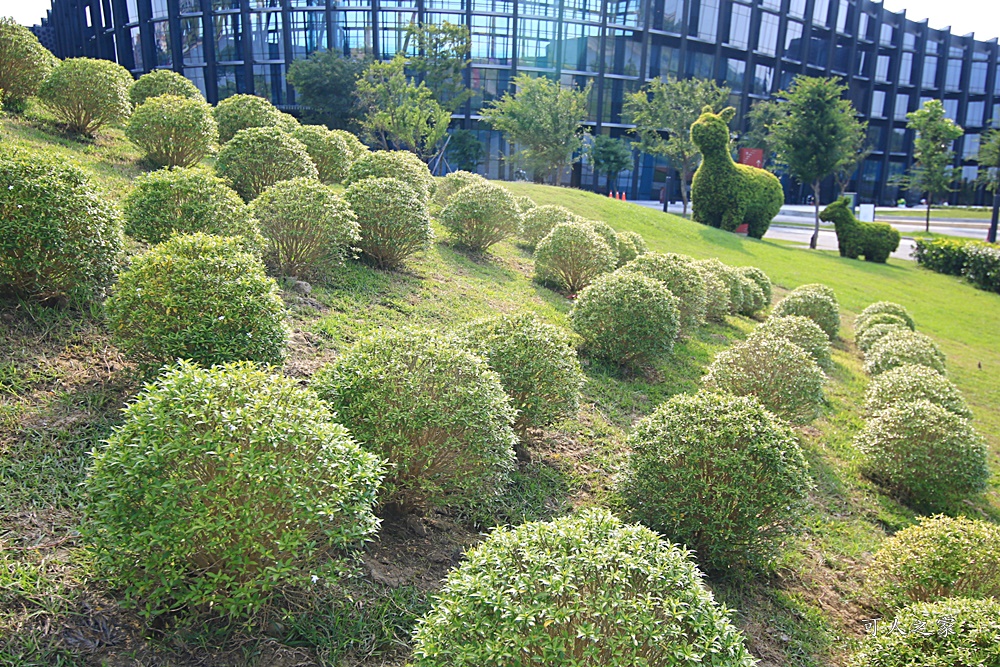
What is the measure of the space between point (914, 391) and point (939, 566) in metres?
4.26

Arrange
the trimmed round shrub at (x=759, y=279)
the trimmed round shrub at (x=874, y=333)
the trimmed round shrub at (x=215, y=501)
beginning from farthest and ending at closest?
1. the trimmed round shrub at (x=759, y=279)
2. the trimmed round shrub at (x=874, y=333)
3. the trimmed round shrub at (x=215, y=501)

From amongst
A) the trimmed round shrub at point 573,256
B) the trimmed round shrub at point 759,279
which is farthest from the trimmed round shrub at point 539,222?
the trimmed round shrub at point 759,279

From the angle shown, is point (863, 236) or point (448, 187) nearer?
point (448, 187)

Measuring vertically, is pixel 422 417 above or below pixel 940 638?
above

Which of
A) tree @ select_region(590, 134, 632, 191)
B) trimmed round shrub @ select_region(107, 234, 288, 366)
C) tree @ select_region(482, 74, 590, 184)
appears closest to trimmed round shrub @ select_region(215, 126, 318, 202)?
trimmed round shrub @ select_region(107, 234, 288, 366)

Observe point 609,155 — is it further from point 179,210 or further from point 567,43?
point 179,210

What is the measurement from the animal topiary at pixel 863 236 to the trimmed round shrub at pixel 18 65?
83.3ft

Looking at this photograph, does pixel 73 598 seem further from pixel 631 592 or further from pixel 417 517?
pixel 631 592

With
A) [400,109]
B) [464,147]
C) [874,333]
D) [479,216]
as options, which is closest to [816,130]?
[400,109]

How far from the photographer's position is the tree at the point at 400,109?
2653 centimetres

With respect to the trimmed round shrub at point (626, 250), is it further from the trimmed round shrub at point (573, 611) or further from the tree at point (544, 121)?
the tree at point (544, 121)

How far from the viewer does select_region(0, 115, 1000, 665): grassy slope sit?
317cm

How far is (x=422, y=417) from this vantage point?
414cm

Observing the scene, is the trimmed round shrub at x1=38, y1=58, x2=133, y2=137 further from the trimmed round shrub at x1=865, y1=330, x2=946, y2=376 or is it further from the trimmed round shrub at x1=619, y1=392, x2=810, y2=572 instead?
the trimmed round shrub at x1=865, y1=330, x2=946, y2=376
